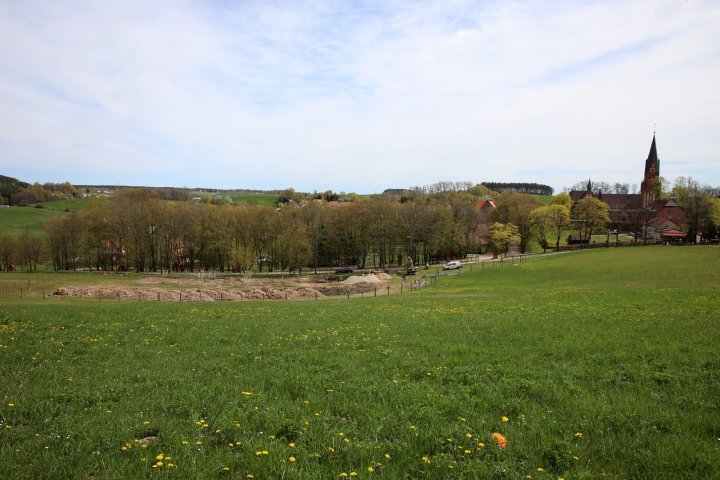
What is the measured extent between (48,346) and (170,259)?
6964 cm

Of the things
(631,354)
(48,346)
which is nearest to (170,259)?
(48,346)

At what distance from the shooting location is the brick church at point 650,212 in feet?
330

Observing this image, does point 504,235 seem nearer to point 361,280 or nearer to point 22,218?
point 361,280

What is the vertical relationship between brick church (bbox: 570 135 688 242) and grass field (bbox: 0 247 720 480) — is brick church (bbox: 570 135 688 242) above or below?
above

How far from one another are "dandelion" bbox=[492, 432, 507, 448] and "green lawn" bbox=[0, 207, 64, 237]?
475 ft

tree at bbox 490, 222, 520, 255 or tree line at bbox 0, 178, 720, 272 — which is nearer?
tree line at bbox 0, 178, 720, 272

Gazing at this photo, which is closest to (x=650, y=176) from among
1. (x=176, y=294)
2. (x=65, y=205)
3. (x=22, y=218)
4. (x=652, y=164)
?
(x=652, y=164)

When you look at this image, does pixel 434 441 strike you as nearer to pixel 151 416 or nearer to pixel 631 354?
pixel 151 416

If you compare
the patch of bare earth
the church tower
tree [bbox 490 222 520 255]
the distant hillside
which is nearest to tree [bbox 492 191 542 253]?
tree [bbox 490 222 520 255]

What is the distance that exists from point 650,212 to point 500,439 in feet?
398

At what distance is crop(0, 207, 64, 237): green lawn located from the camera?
402ft

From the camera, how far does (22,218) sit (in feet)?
443

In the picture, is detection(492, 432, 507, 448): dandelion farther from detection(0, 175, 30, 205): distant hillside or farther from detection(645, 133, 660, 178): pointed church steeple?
detection(0, 175, 30, 205): distant hillside

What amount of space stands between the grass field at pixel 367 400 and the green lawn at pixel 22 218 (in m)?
134
